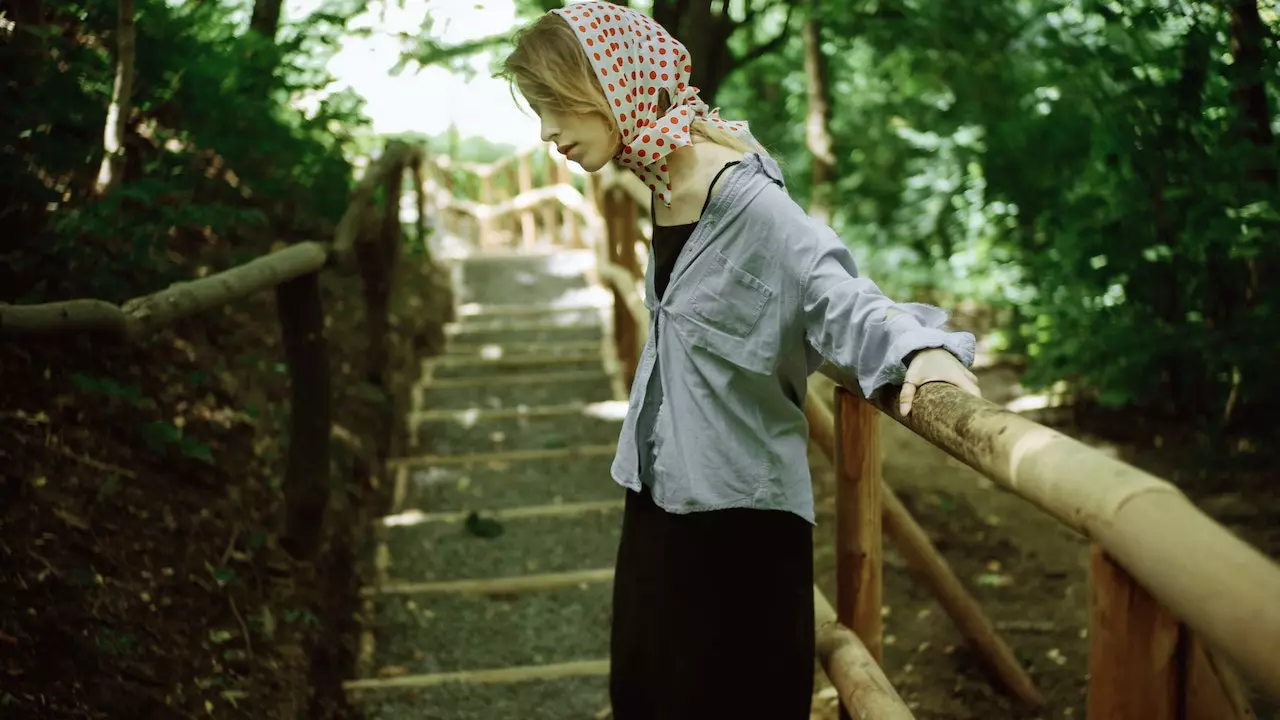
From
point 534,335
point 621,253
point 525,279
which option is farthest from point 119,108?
point 525,279

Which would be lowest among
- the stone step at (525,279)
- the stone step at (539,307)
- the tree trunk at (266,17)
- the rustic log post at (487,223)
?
the rustic log post at (487,223)

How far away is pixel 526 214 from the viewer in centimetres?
1576

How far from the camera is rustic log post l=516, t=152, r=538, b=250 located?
50.0 feet

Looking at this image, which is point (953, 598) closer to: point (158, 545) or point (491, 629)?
point (491, 629)

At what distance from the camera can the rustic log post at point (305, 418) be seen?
10.9ft

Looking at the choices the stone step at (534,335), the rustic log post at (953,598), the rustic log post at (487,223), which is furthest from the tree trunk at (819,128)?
the rustic log post at (487,223)

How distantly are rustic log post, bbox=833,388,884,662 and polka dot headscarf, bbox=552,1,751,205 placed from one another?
24.7 inches

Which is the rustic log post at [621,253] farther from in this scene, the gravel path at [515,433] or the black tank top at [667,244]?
the black tank top at [667,244]

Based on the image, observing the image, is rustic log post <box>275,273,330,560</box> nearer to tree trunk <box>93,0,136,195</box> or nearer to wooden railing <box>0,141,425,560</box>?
wooden railing <box>0,141,425,560</box>

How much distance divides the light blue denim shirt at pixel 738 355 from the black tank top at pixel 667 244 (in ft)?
0.09

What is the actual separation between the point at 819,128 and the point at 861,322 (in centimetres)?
679

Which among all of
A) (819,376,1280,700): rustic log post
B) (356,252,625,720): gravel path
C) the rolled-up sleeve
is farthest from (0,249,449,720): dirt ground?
(819,376,1280,700): rustic log post

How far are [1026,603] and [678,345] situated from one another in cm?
279

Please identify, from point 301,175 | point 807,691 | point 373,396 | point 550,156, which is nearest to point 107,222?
point 301,175
